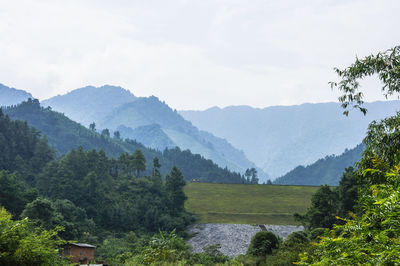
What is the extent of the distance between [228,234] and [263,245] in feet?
132

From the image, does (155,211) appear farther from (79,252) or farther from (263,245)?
(263,245)

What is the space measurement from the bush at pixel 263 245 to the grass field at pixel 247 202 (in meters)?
47.0

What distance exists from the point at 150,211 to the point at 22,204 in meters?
26.5

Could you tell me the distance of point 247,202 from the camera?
100312mm

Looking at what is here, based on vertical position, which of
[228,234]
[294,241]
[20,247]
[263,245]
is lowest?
[228,234]

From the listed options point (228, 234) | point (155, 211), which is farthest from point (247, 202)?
point (155, 211)

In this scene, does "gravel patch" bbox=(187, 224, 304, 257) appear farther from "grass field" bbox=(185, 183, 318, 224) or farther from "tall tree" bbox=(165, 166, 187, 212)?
"tall tree" bbox=(165, 166, 187, 212)

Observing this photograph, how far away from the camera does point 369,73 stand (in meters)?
19.6

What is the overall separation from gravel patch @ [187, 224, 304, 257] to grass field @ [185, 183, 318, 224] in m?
4.20

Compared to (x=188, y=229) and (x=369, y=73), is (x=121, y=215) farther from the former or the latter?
(x=369, y=73)

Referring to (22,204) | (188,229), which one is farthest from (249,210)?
(22,204)

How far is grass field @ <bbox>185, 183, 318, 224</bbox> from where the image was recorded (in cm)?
8819

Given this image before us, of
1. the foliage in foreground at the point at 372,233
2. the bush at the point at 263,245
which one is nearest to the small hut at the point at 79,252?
the bush at the point at 263,245

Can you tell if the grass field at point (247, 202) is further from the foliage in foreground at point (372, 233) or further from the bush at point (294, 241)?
the foliage in foreground at point (372, 233)
